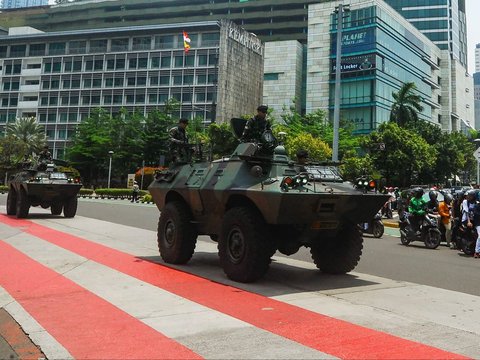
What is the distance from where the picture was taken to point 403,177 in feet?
127

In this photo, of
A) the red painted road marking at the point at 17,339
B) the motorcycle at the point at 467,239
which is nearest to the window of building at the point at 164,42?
the motorcycle at the point at 467,239

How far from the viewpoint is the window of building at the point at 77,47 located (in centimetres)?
7038

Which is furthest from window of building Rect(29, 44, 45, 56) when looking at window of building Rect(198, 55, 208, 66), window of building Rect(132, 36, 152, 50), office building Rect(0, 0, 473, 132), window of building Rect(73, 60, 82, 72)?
window of building Rect(198, 55, 208, 66)

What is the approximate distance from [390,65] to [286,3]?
3285 centimetres

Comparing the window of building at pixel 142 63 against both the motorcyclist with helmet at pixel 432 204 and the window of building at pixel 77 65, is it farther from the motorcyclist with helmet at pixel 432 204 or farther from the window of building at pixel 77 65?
the motorcyclist with helmet at pixel 432 204

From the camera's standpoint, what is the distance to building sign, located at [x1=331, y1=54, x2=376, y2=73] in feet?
171

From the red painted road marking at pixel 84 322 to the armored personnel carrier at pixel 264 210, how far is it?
1.99 meters

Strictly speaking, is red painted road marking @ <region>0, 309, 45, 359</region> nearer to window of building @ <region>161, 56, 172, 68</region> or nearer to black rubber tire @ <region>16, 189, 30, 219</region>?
black rubber tire @ <region>16, 189, 30, 219</region>

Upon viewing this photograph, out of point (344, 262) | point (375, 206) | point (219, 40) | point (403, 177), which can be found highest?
point (219, 40)

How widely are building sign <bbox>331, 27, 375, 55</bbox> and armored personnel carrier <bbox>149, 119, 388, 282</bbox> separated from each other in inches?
1907

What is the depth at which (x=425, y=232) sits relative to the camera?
12391 mm

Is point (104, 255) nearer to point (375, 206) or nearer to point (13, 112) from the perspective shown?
point (375, 206)

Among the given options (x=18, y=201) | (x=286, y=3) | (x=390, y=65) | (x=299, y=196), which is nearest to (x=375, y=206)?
(x=299, y=196)

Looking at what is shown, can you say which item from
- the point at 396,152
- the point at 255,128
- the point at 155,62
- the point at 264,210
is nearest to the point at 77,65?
the point at 155,62
